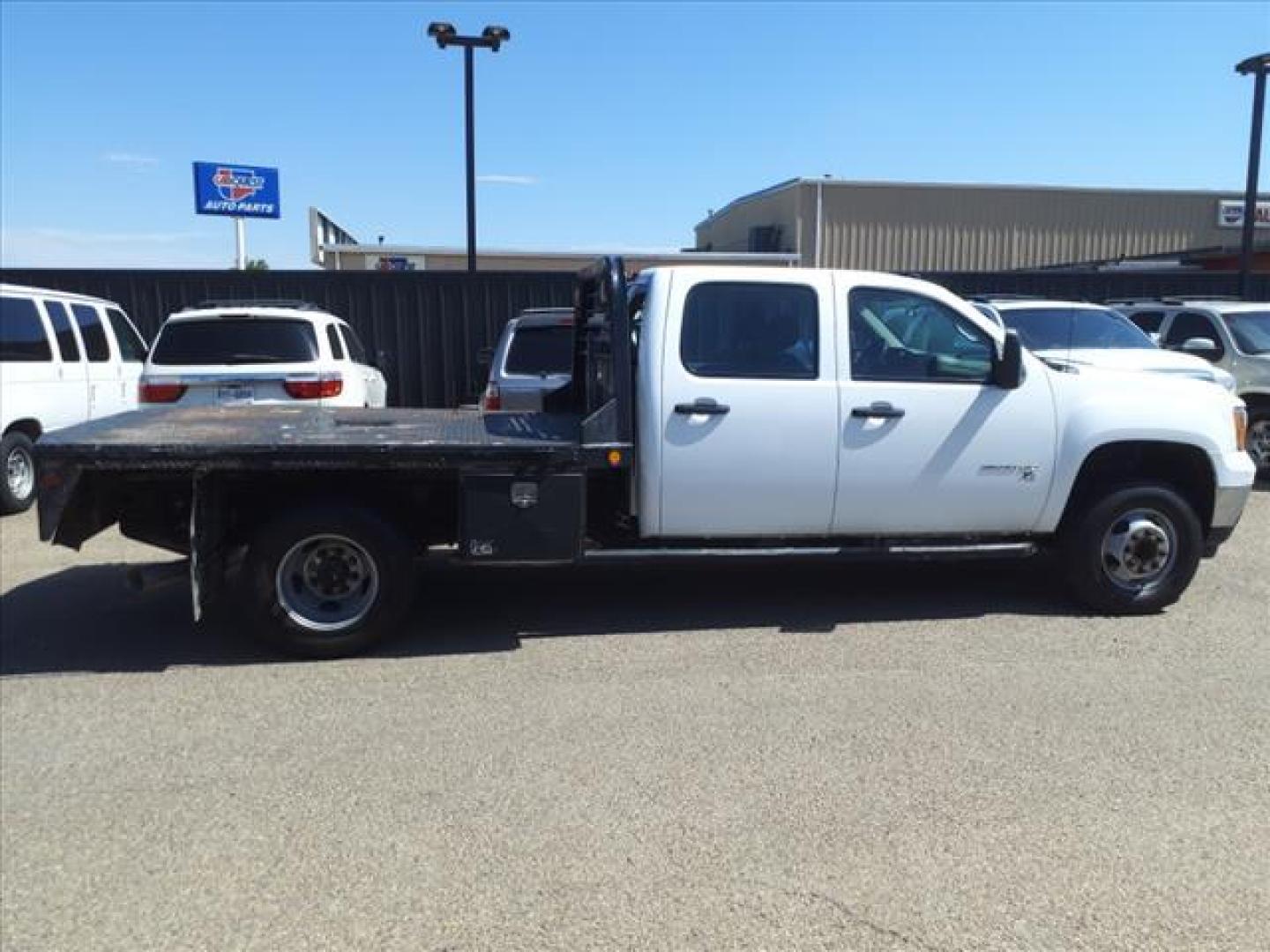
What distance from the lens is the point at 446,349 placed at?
15742 mm

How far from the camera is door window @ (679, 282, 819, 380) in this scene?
575 centimetres

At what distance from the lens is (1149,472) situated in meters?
6.46

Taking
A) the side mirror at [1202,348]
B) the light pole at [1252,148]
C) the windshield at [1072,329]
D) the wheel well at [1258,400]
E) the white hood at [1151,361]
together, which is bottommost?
the wheel well at [1258,400]

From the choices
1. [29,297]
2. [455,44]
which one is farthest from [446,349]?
[29,297]

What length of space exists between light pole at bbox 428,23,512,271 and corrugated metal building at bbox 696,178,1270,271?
63.2ft

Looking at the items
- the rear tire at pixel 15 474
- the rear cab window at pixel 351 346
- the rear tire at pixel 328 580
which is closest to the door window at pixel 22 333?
the rear tire at pixel 15 474

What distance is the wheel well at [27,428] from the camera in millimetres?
9469

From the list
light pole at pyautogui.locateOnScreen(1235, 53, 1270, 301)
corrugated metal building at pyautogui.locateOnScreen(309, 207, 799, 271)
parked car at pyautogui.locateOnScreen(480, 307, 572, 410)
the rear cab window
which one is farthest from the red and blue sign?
light pole at pyautogui.locateOnScreen(1235, 53, 1270, 301)

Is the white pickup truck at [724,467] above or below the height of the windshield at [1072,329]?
below

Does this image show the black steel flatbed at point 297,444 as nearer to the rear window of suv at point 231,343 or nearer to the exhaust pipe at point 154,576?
the exhaust pipe at point 154,576

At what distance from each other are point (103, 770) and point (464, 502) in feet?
6.78

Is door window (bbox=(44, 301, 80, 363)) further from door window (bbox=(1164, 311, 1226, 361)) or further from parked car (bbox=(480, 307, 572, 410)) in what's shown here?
door window (bbox=(1164, 311, 1226, 361))


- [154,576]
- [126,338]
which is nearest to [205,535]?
[154,576]

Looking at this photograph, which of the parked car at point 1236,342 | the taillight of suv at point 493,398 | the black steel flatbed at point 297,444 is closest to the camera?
the black steel flatbed at point 297,444
